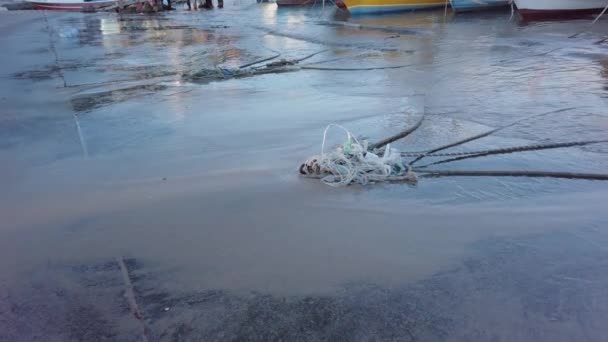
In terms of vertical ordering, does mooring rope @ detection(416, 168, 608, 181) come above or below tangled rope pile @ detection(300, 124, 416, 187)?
below

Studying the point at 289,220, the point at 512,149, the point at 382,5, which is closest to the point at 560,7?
the point at 382,5

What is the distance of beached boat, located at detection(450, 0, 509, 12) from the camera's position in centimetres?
2072

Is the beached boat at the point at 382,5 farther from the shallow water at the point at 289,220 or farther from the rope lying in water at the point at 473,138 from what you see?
the rope lying in water at the point at 473,138

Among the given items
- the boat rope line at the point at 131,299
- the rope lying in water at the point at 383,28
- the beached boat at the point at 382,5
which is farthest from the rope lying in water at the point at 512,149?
the beached boat at the point at 382,5

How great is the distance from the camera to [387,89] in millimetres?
7051

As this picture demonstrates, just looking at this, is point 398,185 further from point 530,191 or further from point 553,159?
point 553,159

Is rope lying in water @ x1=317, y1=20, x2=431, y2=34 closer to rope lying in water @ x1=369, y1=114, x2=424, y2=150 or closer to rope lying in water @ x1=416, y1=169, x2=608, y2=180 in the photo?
rope lying in water @ x1=369, y1=114, x2=424, y2=150

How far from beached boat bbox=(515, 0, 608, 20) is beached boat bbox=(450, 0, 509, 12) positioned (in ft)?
13.3

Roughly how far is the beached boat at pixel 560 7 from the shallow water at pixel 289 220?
11.0 metres

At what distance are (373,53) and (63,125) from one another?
7175 millimetres

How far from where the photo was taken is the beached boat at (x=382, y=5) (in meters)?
21.4

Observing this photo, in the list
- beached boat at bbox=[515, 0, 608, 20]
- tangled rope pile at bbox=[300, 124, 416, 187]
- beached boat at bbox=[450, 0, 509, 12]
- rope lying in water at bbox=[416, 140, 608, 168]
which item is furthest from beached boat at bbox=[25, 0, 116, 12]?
rope lying in water at bbox=[416, 140, 608, 168]

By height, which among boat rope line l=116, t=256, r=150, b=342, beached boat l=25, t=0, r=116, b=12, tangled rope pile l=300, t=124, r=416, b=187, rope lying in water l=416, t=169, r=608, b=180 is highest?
beached boat l=25, t=0, r=116, b=12

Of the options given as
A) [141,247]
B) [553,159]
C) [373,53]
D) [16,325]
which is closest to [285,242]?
[141,247]
